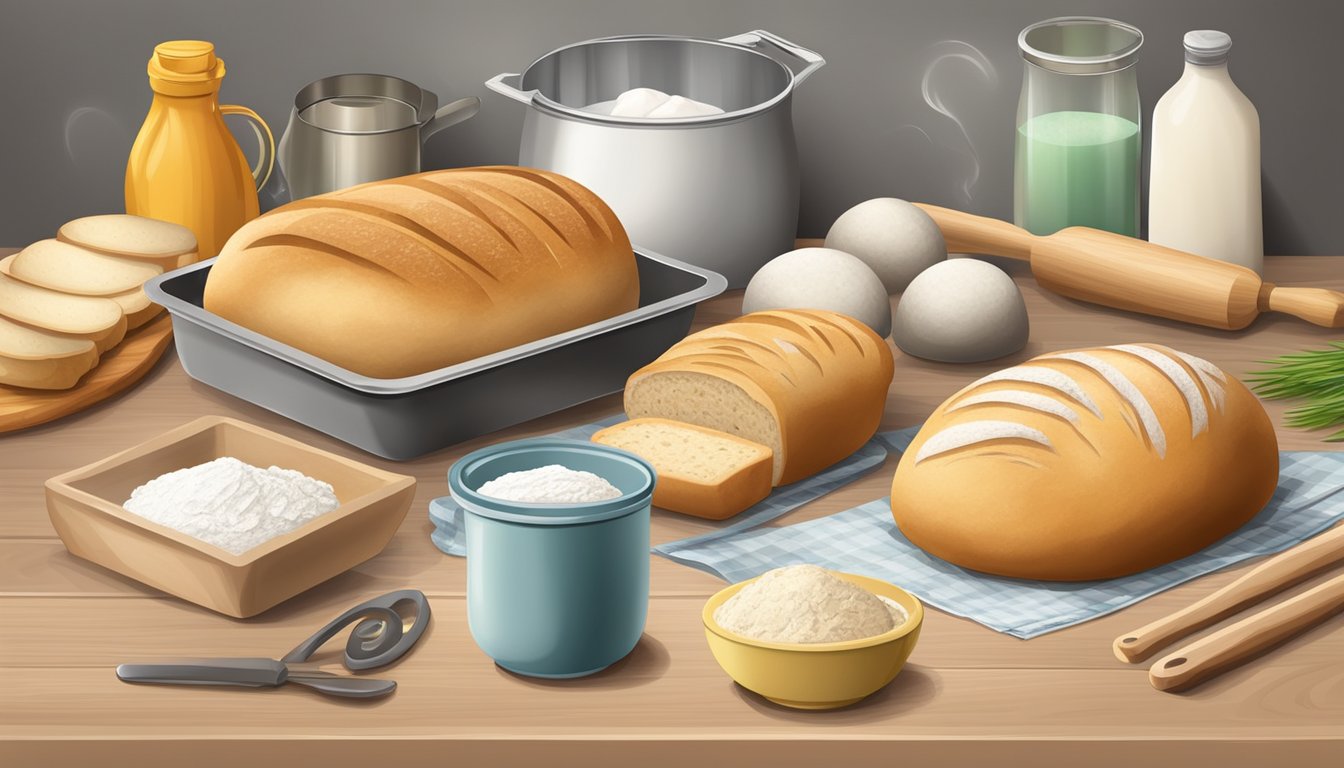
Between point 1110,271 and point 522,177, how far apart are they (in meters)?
0.55

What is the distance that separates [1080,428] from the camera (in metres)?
1.08

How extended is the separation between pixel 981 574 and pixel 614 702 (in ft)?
0.91

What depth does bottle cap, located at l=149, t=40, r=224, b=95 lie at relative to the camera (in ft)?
5.27

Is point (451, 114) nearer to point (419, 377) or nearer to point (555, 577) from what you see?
point (419, 377)

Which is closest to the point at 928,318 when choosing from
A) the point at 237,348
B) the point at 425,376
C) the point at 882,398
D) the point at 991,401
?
the point at 882,398

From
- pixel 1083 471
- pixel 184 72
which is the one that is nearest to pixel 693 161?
pixel 184 72

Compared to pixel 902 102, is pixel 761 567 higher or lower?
lower

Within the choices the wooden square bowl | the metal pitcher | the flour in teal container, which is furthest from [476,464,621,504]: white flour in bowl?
the flour in teal container

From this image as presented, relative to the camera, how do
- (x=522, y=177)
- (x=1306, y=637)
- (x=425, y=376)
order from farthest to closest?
(x=522, y=177) < (x=425, y=376) < (x=1306, y=637)

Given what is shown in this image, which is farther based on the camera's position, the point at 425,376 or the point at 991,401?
the point at 425,376

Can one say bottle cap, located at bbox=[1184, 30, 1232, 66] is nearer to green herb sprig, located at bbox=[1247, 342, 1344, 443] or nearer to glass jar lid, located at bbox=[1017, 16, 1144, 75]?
glass jar lid, located at bbox=[1017, 16, 1144, 75]

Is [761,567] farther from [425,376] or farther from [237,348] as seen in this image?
[237,348]

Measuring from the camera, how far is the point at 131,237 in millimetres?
1554

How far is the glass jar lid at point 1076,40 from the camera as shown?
164 cm
